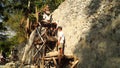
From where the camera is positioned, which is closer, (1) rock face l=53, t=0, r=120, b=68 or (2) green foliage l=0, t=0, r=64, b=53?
(1) rock face l=53, t=0, r=120, b=68

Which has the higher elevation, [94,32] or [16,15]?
[16,15]

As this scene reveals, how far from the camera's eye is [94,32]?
59.1 ft

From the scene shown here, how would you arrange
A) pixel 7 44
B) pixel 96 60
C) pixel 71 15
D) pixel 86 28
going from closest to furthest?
pixel 96 60 → pixel 86 28 → pixel 71 15 → pixel 7 44

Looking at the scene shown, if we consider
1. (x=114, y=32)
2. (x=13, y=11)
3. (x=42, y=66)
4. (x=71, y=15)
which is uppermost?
(x=13, y=11)

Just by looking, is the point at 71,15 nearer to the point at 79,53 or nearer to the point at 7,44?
the point at 79,53

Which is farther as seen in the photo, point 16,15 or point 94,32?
point 16,15

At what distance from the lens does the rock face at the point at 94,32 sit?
16.0 meters

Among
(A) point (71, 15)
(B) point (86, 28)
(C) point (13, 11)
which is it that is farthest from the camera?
(C) point (13, 11)

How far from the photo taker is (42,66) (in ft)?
61.6

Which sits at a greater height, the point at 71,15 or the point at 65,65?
the point at 71,15

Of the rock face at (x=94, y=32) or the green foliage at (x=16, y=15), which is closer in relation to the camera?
the rock face at (x=94, y=32)

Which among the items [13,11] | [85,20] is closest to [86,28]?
[85,20]

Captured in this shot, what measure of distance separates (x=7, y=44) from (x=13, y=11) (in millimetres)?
5934

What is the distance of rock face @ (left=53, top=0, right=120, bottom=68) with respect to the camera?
52.4ft
